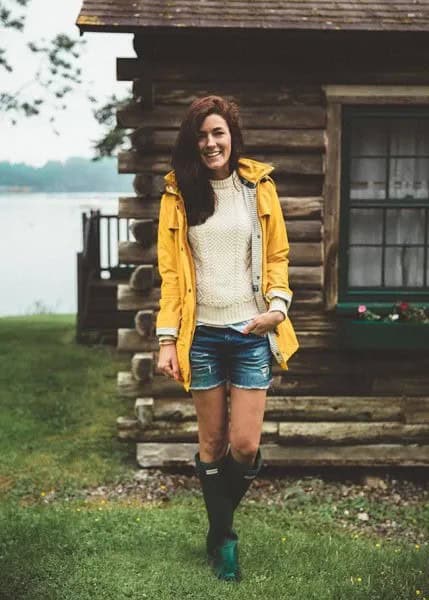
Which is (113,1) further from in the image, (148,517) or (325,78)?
(148,517)

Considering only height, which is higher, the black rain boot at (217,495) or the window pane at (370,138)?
the window pane at (370,138)

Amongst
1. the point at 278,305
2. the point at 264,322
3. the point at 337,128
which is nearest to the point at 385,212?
the point at 337,128

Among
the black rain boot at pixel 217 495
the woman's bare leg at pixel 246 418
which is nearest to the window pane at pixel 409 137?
the woman's bare leg at pixel 246 418

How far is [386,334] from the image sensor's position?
6.61 metres

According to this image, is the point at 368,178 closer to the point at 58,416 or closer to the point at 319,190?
the point at 319,190

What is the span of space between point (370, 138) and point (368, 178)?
334mm

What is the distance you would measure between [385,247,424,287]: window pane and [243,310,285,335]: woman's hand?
325 cm

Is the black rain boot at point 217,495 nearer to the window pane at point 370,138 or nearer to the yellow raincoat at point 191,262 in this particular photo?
the yellow raincoat at point 191,262

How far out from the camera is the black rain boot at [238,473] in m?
4.37

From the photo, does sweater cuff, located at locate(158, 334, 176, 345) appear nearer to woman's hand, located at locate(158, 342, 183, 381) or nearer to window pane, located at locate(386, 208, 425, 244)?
woman's hand, located at locate(158, 342, 183, 381)

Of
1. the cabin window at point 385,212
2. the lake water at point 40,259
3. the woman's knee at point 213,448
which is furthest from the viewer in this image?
the lake water at point 40,259

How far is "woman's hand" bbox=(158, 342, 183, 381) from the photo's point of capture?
4.10 metres

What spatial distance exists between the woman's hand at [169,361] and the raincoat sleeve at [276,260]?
1.78ft

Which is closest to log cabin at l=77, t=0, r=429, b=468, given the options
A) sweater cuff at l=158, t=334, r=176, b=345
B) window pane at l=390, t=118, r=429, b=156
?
window pane at l=390, t=118, r=429, b=156
